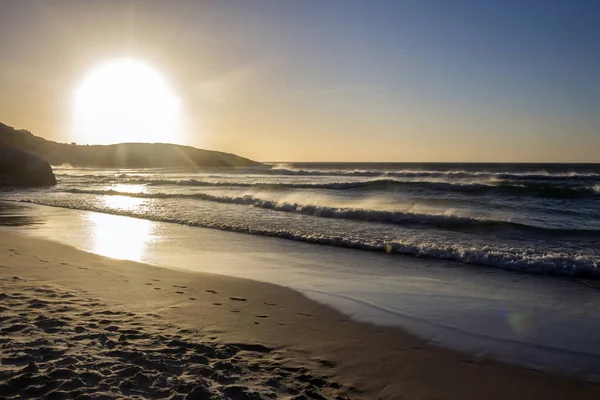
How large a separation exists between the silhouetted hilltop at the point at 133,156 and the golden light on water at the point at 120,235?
96.2 meters

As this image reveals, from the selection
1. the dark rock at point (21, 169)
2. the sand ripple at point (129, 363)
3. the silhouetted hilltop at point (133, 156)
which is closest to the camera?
the sand ripple at point (129, 363)

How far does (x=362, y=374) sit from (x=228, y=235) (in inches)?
359

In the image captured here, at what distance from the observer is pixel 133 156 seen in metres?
119

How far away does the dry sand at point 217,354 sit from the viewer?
11.6 ft

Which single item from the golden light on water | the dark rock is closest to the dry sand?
the golden light on water

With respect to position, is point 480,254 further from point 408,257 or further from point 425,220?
point 425,220

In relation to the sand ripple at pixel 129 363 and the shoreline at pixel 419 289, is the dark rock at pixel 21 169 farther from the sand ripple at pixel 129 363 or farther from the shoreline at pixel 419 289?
the sand ripple at pixel 129 363

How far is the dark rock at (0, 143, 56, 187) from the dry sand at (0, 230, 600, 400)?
34.7m

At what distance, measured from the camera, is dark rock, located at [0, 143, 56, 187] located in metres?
35.6

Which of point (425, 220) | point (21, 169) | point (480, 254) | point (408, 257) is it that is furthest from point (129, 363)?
point (21, 169)

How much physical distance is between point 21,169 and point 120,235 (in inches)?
1163

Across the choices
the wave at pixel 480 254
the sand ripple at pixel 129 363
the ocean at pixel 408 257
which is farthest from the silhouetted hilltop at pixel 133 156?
the sand ripple at pixel 129 363

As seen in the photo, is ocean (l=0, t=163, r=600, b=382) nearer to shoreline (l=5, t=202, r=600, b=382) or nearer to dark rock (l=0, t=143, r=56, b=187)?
shoreline (l=5, t=202, r=600, b=382)

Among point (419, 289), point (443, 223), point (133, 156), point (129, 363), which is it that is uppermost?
point (133, 156)
